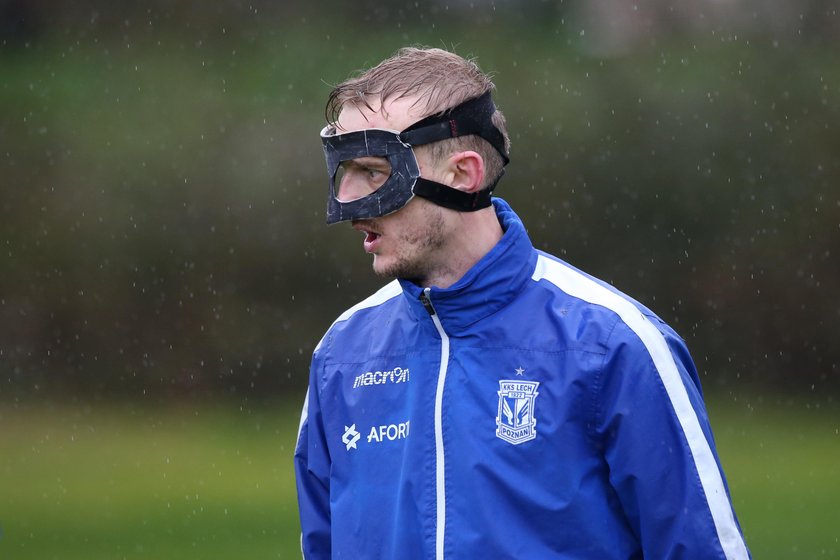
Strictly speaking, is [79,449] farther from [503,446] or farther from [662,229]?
[503,446]

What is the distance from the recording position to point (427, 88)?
2713 mm

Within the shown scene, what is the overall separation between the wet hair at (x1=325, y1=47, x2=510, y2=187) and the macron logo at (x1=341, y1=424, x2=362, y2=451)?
2.10 feet

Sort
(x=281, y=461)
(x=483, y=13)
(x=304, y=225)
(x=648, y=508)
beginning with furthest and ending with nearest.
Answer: (x=483, y=13), (x=304, y=225), (x=281, y=461), (x=648, y=508)

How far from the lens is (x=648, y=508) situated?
2.38 metres

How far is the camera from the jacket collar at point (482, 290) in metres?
2.57

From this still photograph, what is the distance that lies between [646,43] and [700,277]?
293 cm

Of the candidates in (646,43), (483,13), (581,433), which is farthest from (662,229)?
(581,433)

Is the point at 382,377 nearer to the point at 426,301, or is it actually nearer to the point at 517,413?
the point at 426,301

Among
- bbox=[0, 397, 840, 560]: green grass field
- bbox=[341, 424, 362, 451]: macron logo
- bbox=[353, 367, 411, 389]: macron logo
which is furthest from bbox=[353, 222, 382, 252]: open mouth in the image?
bbox=[0, 397, 840, 560]: green grass field

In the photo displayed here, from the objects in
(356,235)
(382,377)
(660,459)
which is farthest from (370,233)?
(356,235)

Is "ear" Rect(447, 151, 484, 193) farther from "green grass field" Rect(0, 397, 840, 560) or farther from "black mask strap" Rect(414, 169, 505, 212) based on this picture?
"green grass field" Rect(0, 397, 840, 560)

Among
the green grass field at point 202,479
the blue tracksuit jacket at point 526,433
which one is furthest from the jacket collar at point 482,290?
the green grass field at point 202,479

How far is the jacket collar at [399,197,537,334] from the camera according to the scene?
257 centimetres

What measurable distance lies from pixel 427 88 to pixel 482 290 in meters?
0.50
